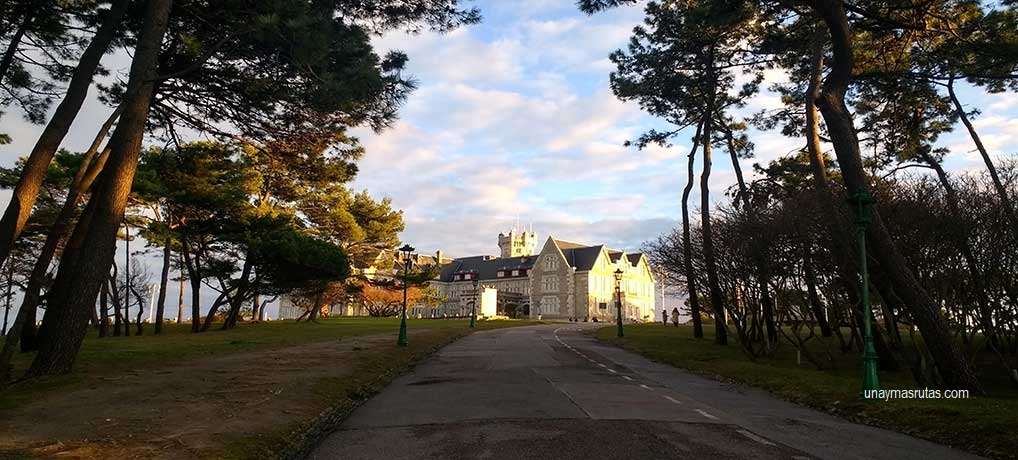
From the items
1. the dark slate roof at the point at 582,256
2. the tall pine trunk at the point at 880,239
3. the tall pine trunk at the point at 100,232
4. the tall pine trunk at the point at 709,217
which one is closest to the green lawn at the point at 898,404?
the tall pine trunk at the point at 880,239

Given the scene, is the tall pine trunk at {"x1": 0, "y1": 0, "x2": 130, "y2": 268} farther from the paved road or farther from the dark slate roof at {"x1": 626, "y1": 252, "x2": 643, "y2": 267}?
the dark slate roof at {"x1": 626, "y1": 252, "x2": 643, "y2": 267}

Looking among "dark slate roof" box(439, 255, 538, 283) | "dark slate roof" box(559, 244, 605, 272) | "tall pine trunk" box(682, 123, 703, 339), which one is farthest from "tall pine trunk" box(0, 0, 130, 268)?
"dark slate roof" box(439, 255, 538, 283)

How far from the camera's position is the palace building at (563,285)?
323ft

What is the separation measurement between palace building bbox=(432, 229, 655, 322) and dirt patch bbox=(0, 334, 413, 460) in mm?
76869

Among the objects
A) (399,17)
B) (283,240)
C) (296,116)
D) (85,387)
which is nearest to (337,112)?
(296,116)

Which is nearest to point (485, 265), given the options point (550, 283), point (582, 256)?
point (550, 283)

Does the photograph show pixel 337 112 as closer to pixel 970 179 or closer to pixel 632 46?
pixel 632 46

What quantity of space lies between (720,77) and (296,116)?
18.3 metres

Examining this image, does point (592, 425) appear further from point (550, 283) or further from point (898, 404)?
point (550, 283)

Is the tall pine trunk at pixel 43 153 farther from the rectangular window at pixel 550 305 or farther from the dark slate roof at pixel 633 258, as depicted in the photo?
the dark slate roof at pixel 633 258

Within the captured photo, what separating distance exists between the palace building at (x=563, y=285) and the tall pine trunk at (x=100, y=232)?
7622 centimetres

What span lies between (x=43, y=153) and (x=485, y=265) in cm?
10784

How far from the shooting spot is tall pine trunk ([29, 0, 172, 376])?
1287 cm

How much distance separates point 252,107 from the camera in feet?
53.4
